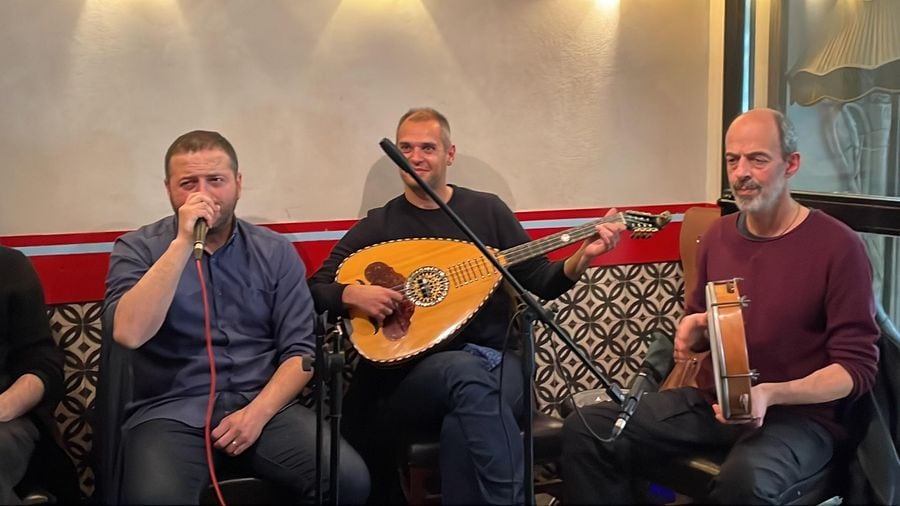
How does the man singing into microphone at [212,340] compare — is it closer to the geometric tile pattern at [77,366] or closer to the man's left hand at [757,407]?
the geometric tile pattern at [77,366]

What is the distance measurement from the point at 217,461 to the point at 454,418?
1.95ft

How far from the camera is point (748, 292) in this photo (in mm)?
2275

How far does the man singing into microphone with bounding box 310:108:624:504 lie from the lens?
7.63ft

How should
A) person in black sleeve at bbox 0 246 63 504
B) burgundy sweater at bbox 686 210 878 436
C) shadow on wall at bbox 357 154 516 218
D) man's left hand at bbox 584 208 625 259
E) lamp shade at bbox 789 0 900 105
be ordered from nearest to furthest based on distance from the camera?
burgundy sweater at bbox 686 210 878 436 < person in black sleeve at bbox 0 246 63 504 < man's left hand at bbox 584 208 625 259 < lamp shade at bbox 789 0 900 105 < shadow on wall at bbox 357 154 516 218

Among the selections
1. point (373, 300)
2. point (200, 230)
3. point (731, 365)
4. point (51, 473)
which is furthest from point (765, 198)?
point (51, 473)

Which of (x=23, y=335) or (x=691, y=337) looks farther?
(x=23, y=335)

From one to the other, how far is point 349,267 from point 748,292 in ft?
3.60

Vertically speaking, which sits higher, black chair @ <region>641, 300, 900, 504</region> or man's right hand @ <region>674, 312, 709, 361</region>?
man's right hand @ <region>674, 312, 709, 361</region>

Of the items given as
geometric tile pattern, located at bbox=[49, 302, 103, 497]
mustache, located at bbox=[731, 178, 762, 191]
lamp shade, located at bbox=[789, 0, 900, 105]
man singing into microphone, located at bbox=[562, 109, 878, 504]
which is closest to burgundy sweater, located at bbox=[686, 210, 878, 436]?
man singing into microphone, located at bbox=[562, 109, 878, 504]

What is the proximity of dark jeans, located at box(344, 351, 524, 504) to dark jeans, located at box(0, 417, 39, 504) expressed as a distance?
85 centimetres

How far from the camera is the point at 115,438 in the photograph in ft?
7.27

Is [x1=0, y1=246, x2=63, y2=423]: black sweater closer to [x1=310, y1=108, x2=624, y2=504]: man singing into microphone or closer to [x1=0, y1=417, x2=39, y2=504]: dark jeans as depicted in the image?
[x1=0, y1=417, x2=39, y2=504]: dark jeans

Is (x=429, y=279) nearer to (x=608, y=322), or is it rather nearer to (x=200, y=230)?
(x=200, y=230)

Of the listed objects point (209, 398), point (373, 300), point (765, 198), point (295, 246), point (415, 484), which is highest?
point (765, 198)
